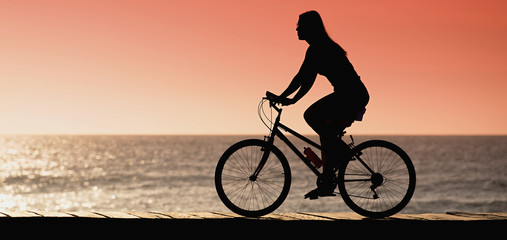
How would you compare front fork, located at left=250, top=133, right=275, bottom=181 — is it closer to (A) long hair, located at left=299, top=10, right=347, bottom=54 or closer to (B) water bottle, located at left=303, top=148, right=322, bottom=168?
(B) water bottle, located at left=303, top=148, right=322, bottom=168

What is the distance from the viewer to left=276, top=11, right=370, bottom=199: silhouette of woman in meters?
6.81

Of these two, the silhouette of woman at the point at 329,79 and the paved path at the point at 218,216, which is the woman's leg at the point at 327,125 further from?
the paved path at the point at 218,216

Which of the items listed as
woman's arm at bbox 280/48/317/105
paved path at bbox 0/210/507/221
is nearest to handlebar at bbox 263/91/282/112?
woman's arm at bbox 280/48/317/105

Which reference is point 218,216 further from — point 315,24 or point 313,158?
point 315,24

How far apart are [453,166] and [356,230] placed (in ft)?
323

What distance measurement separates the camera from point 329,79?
22.6 feet

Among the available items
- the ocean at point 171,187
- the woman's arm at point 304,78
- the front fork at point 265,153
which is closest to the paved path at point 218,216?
the front fork at point 265,153

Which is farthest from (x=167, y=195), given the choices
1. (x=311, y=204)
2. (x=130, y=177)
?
(x=130, y=177)

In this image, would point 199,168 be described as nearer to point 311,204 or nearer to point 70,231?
point 311,204

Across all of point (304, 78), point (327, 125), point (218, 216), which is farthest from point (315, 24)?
point (218, 216)

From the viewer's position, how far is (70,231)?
19.5 ft

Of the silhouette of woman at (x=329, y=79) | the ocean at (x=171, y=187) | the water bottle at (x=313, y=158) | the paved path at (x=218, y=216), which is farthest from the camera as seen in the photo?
the ocean at (x=171, y=187)

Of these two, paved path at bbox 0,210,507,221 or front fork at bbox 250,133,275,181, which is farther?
front fork at bbox 250,133,275,181

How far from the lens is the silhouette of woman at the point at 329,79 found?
6.81 metres
